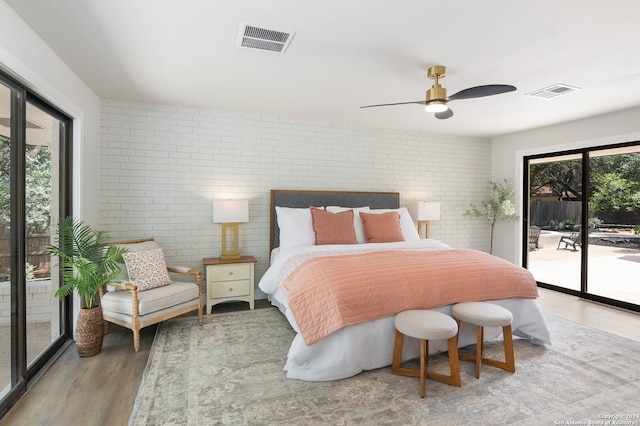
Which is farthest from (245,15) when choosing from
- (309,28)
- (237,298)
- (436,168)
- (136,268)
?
(436,168)

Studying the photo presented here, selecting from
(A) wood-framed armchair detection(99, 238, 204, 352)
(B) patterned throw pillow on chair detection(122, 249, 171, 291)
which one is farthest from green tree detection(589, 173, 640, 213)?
(B) patterned throw pillow on chair detection(122, 249, 171, 291)

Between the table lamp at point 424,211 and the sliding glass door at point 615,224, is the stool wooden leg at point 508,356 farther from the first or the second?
the sliding glass door at point 615,224

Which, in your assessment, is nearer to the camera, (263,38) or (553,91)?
(263,38)

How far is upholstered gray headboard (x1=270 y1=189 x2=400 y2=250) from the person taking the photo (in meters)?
4.66

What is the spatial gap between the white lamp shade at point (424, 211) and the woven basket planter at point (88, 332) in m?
4.28

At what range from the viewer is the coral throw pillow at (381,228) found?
4.29 m

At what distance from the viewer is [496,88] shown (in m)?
2.69

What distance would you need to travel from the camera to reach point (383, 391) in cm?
238

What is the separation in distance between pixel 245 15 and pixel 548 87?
10.1 feet

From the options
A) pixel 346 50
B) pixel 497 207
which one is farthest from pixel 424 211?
pixel 346 50

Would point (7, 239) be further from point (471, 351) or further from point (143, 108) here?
point (471, 351)

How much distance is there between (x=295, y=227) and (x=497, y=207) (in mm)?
3822

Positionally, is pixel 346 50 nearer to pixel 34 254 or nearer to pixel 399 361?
pixel 399 361

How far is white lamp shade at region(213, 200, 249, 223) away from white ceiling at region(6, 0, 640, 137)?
1.22 m
